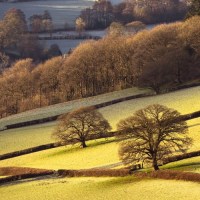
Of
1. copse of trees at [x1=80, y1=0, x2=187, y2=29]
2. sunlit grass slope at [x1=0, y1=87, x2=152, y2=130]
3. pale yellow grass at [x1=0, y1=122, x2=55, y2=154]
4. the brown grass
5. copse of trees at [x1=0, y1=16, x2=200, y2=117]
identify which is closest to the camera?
the brown grass

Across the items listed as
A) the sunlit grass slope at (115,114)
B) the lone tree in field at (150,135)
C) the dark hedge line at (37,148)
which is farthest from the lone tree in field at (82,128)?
the lone tree in field at (150,135)

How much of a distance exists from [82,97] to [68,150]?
118ft

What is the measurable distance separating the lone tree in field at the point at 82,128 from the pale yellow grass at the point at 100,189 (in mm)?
10095

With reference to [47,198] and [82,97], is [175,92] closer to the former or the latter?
[82,97]

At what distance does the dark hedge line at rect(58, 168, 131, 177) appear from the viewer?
4178cm

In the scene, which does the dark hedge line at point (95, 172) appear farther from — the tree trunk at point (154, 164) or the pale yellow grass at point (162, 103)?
the pale yellow grass at point (162, 103)

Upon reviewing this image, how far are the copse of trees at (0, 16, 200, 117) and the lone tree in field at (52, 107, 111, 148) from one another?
104 ft

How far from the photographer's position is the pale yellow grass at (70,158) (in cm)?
4862

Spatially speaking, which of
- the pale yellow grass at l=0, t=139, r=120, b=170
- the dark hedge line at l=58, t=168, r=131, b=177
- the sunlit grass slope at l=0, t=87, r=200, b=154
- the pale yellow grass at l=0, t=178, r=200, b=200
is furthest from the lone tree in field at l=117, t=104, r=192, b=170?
the sunlit grass slope at l=0, t=87, r=200, b=154

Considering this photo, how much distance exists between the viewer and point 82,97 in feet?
299

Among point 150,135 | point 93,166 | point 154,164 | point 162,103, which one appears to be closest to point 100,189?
point 154,164

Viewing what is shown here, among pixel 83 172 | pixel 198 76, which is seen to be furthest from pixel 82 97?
pixel 83 172

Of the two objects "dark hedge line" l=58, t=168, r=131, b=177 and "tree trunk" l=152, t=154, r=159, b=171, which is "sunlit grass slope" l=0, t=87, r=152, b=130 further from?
"tree trunk" l=152, t=154, r=159, b=171

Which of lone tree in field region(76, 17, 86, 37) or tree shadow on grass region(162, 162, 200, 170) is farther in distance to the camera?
lone tree in field region(76, 17, 86, 37)
